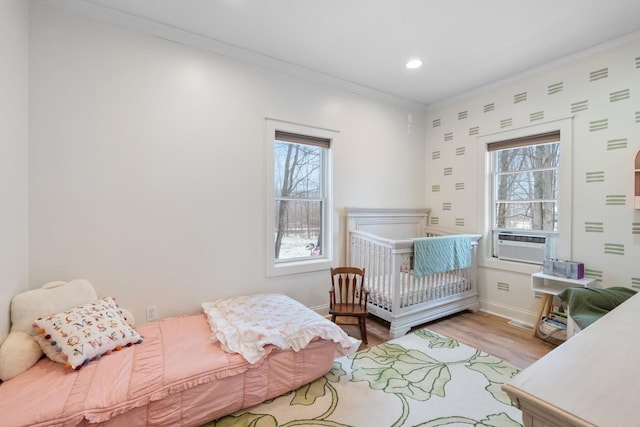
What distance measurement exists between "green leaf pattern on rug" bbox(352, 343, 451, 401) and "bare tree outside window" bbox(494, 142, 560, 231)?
2.00 m

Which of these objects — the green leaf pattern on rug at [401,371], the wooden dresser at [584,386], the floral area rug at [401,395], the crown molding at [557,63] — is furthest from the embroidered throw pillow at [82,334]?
the crown molding at [557,63]

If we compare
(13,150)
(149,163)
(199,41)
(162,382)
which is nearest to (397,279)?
(162,382)

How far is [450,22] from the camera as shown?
230 cm

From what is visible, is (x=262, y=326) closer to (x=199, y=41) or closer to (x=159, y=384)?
(x=159, y=384)

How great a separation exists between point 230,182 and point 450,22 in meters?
2.29

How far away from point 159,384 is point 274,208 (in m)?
1.74

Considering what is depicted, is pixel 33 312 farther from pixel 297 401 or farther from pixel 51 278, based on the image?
pixel 297 401

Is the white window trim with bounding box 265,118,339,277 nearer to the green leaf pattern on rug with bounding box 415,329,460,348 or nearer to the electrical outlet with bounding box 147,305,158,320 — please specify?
the electrical outlet with bounding box 147,305,158,320

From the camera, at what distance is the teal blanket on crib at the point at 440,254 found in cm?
290

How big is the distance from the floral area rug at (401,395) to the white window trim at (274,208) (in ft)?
3.34

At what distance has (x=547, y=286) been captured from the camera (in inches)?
114

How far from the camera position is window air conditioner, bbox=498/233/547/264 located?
121 inches

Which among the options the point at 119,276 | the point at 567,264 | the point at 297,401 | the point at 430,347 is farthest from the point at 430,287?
the point at 119,276

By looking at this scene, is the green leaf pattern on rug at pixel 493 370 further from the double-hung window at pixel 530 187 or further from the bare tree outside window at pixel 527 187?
the bare tree outside window at pixel 527 187
